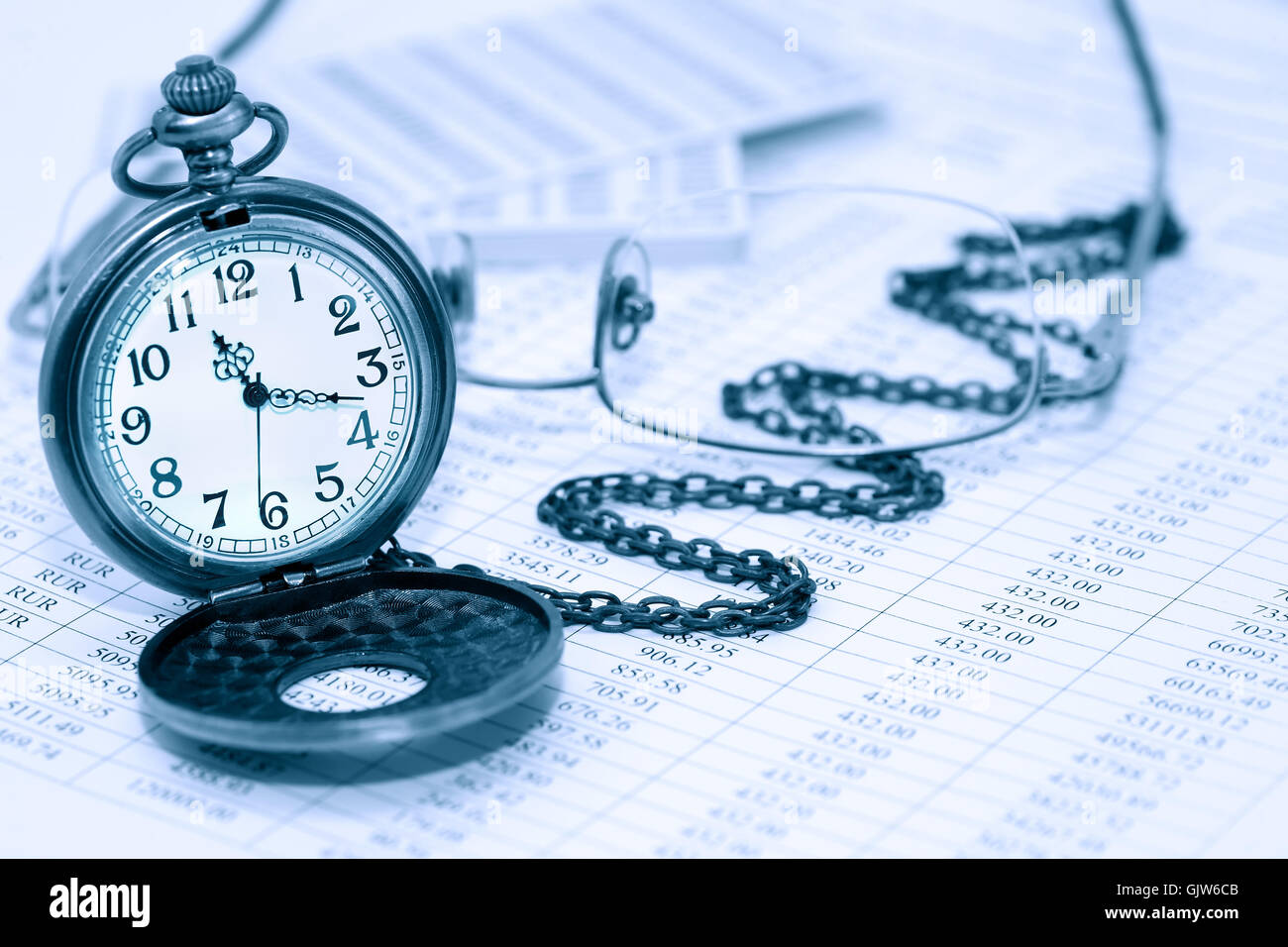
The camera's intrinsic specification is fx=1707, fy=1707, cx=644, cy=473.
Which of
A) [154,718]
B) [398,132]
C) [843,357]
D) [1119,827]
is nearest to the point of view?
[1119,827]

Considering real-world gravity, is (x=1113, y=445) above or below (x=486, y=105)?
below

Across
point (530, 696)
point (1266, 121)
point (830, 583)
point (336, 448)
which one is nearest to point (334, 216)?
point (336, 448)

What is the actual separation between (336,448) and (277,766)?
392mm

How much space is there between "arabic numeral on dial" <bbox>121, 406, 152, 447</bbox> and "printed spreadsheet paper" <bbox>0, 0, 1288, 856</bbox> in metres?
0.30

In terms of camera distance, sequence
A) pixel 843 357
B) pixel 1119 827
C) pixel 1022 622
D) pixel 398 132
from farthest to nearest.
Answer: pixel 398 132
pixel 843 357
pixel 1022 622
pixel 1119 827

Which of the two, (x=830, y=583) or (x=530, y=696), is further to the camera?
(x=830, y=583)

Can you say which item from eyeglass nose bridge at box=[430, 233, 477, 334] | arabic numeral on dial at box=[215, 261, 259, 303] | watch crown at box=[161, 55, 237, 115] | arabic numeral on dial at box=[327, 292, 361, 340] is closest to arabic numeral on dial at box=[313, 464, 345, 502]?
arabic numeral on dial at box=[327, 292, 361, 340]

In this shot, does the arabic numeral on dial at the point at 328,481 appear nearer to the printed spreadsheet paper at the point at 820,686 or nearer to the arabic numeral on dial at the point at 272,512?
the arabic numeral on dial at the point at 272,512

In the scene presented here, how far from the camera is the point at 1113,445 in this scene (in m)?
2.54

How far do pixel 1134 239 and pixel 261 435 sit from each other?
5.72ft

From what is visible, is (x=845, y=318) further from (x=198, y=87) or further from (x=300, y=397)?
(x=198, y=87)

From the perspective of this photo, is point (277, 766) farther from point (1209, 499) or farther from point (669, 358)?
point (1209, 499)

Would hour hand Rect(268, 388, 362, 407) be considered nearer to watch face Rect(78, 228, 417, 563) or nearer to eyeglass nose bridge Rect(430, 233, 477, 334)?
watch face Rect(78, 228, 417, 563)

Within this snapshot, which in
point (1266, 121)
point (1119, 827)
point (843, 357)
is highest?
point (1266, 121)
